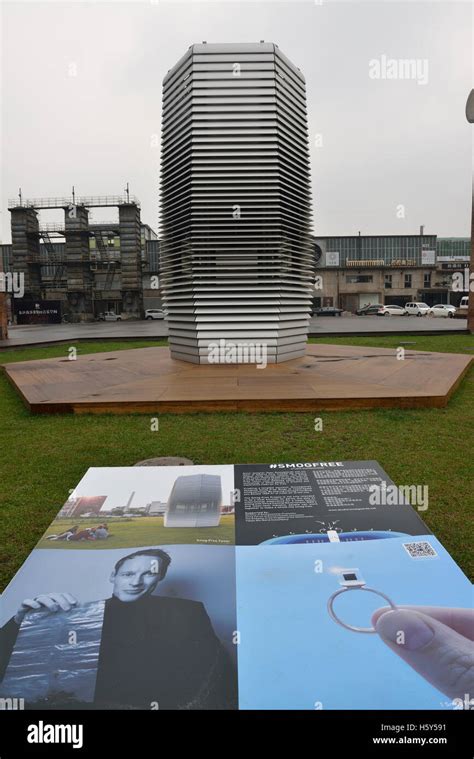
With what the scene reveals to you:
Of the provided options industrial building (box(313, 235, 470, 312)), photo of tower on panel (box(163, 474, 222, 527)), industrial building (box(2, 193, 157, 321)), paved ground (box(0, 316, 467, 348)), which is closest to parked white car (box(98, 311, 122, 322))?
industrial building (box(2, 193, 157, 321))

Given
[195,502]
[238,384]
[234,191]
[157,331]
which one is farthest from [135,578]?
[157,331]

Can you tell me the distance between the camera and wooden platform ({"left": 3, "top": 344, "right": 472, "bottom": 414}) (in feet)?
23.3

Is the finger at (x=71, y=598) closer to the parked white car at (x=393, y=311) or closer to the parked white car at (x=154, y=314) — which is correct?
the parked white car at (x=154, y=314)

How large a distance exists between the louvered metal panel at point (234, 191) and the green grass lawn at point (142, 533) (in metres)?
7.50

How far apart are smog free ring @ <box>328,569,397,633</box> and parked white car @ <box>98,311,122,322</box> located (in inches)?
2052

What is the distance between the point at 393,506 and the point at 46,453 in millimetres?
3696

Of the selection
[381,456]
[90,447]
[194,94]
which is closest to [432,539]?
[381,456]

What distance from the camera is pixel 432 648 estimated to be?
75.2 inches

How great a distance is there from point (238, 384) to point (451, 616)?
6.28m

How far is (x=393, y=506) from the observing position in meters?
2.97
